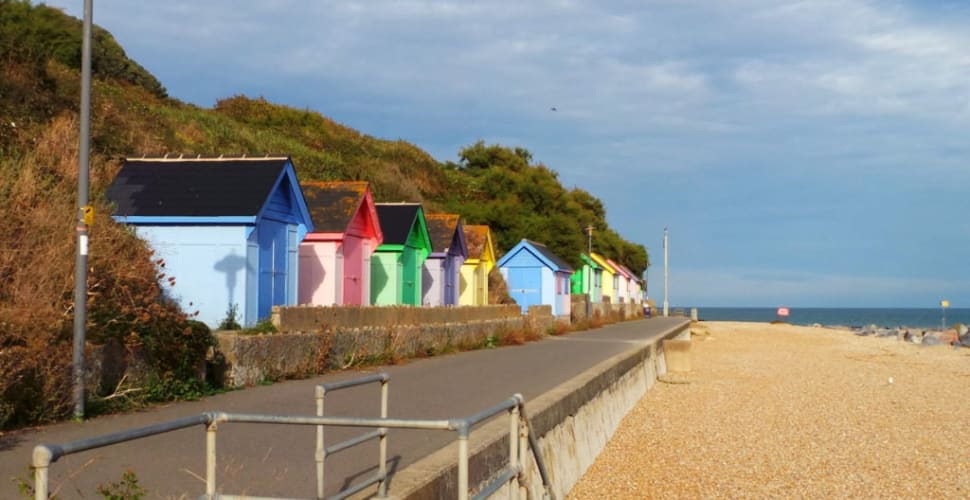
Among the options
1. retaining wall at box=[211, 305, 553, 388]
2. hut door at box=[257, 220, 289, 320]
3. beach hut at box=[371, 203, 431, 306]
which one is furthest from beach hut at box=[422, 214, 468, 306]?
hut door at box=[257, 220, 289, 320]

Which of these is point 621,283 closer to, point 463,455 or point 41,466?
point 463,455

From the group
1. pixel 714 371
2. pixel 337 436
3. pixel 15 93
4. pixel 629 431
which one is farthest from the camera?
pixel 714 371

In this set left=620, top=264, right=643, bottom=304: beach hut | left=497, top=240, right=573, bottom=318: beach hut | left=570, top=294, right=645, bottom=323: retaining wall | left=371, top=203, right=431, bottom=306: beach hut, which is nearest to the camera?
left=371, top=203, right=431, bottom=306: beach hut

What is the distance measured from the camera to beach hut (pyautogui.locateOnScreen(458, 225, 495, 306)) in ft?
117

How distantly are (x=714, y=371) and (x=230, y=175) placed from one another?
1744 cm

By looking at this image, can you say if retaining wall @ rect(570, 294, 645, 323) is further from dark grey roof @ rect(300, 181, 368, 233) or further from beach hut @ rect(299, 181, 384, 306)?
dark grey roof @ rect(300, 181, 368, 233)

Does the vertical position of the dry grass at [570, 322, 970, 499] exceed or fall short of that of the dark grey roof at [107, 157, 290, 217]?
it falls short

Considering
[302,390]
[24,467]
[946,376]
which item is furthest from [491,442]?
[946,376]

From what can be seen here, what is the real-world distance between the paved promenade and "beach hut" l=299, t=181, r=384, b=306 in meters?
5.84

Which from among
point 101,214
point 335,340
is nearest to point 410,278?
point 335,340

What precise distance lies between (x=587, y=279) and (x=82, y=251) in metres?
52.2

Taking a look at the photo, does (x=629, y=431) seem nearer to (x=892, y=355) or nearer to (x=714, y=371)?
(x=714, y=371)

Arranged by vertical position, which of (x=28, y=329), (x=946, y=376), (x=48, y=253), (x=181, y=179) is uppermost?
(x=181, y=179)

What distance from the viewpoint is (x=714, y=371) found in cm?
2988
